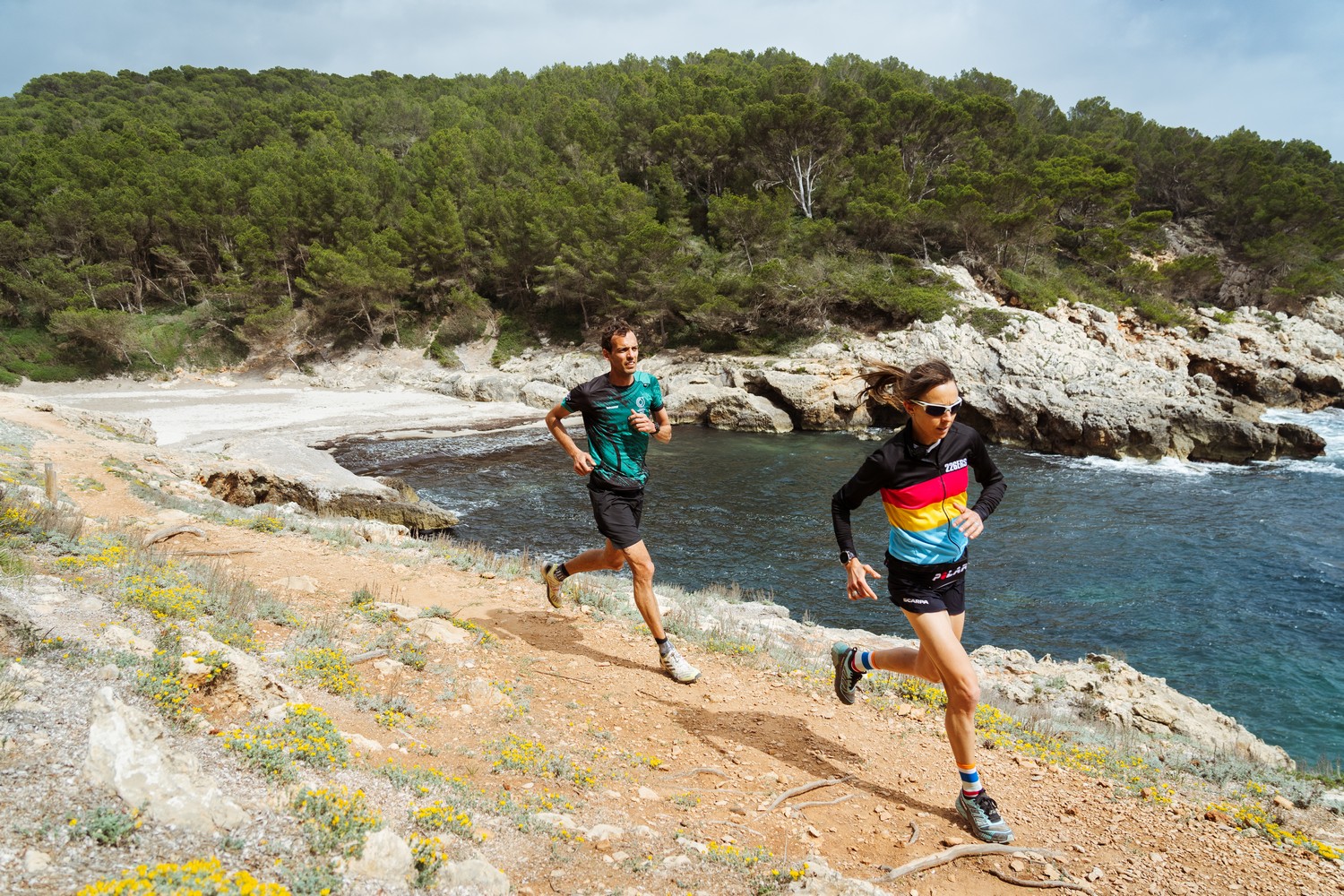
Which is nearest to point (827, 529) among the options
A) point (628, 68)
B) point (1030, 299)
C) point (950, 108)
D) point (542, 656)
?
point (542, 656)

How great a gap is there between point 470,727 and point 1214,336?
41.4 metres

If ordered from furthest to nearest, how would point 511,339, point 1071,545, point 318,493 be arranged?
1. point 511,339
2. point 1071,545
3. point 318,493

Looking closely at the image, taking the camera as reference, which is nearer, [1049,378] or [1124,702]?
[1124,702]

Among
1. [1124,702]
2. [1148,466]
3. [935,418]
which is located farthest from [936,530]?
[1148,466]

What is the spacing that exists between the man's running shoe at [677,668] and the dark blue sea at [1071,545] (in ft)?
18.6

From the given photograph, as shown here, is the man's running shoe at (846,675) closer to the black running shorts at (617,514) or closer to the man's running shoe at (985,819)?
the man's running shoe at (985,819)

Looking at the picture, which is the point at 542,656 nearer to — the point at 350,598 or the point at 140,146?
the point at 350,598

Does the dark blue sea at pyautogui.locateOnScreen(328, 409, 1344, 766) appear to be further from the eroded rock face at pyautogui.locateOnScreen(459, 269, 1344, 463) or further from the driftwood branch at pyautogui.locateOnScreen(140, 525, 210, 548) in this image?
the driftwood branch at pyautogui.locateOnScreen(140, 525, 210, 548)

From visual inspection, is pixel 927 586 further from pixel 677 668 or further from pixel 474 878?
pixel 474 878

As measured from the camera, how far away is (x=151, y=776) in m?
2.20

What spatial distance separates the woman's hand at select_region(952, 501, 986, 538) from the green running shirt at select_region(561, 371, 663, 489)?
2203 millimetres

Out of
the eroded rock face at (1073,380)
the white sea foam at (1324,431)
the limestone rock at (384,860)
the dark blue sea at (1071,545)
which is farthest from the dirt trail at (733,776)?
the white sea foam at (1324,431)

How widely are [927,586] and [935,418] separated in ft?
2.81

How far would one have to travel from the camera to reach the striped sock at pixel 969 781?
11.0 feet
